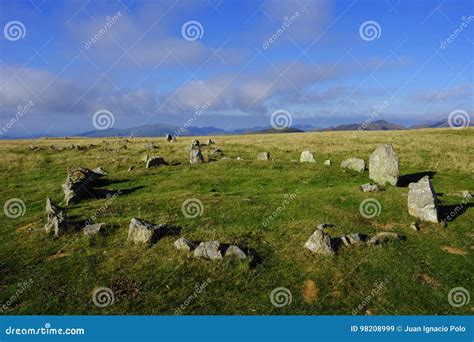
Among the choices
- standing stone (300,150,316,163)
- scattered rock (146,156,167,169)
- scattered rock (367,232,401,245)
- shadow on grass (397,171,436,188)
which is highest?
scattered rock (146,156,167,169)

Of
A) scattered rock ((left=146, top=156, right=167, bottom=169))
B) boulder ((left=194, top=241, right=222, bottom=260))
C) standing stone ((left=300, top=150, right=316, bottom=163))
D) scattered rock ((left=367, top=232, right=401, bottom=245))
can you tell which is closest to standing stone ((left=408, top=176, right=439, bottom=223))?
scattered rock ((left=367, top=232, right=401, bottom=245))

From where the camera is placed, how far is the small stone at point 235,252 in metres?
17.3

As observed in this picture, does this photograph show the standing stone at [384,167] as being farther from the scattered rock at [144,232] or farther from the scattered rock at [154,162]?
the scattered rock at [154,162]

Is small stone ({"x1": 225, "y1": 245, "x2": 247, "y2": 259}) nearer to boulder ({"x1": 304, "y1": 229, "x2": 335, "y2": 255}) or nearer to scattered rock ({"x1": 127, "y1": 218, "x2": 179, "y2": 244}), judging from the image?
boulder ({"x1": 304, "y1": 229, "x2": 335, "y2": 255})

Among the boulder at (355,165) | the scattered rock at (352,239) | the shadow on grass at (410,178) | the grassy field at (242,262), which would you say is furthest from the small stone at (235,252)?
the boulder at (355,165)

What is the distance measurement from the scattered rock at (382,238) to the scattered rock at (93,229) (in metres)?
13.7

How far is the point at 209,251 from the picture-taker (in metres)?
17.5

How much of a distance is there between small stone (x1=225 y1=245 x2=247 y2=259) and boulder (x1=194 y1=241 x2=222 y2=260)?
15.5 inches

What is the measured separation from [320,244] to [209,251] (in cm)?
508

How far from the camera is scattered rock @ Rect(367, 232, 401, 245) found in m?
18.9

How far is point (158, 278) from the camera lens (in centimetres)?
1638

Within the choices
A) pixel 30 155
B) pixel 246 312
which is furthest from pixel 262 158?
pixel 30 155

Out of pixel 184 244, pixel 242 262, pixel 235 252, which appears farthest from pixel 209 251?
pixel 242 262

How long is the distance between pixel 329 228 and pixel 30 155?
46.7 metres
